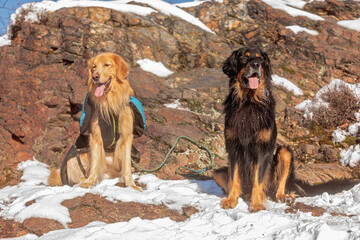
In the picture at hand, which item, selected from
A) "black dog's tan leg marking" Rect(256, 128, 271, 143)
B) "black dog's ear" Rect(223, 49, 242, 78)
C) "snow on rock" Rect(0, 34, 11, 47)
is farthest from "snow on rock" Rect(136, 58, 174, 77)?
"black dog's tan leg marking" Rect(256, 128, 271, 143)

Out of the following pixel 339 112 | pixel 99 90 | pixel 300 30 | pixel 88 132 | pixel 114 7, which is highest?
pixel 114 7

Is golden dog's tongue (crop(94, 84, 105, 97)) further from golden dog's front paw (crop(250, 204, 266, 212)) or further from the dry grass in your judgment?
the dry grass

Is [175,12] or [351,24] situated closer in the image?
[175,12]

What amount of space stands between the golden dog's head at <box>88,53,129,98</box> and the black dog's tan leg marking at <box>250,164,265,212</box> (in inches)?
87.7

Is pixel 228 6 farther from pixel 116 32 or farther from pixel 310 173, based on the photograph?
pixel 310 173

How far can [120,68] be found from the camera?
4.21 m

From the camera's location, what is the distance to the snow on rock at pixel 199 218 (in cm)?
229

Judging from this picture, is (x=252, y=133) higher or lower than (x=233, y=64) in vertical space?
lower

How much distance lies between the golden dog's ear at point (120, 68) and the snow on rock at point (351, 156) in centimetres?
458

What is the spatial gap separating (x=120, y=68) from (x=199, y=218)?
234 centimetres

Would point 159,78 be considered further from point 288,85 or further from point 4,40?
point 4,40

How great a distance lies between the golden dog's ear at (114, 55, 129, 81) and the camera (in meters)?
4.17

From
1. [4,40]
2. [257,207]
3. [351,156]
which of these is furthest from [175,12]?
[257,207]

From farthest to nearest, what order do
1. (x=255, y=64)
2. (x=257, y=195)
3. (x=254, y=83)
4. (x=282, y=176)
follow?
1. (x=282, y=176)
2. (x=254, y=83)
3. (x=255, y=64)
4. (x=257, y=195)
